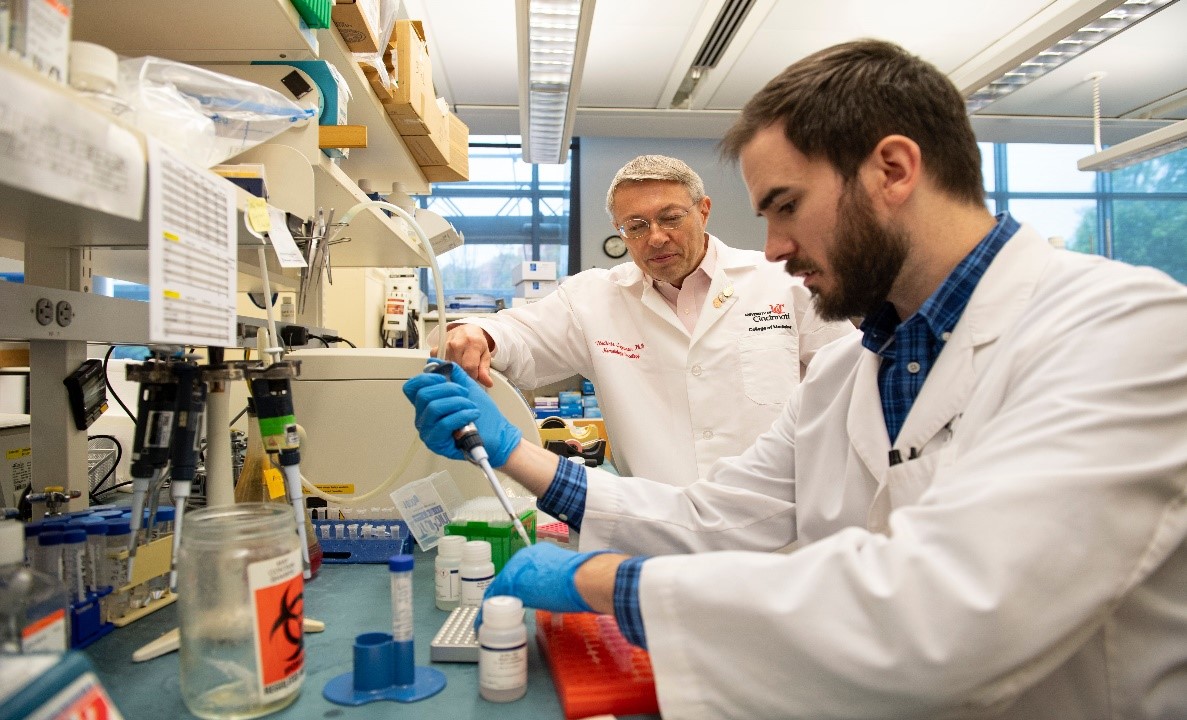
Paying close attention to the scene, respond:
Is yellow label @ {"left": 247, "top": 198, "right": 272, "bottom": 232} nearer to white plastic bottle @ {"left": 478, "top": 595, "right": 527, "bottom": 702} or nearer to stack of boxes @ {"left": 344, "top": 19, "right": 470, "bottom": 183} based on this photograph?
white plastic bottle @ {"left": 478, "top": 595, "right": 527, "bottom": 702}

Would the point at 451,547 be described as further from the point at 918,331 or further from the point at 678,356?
the point at 678,356

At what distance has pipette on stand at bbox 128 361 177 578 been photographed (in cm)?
84

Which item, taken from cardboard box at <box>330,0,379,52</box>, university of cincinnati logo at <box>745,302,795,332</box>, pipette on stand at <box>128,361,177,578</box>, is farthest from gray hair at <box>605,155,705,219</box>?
pipette on stand at <box>128,361,177,578</box>

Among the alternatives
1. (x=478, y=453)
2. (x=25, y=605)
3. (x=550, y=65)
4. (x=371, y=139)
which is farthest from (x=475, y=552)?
(x=550, y=65)

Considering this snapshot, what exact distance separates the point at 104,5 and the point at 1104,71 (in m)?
5.14

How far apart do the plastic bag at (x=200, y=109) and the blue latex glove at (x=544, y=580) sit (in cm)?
63

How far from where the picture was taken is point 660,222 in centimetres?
185

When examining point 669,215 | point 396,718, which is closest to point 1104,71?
point 669,215

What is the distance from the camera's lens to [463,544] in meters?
1.06

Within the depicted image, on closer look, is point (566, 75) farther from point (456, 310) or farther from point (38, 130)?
point (38, 130)

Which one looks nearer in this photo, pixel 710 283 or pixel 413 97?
pixel 710 283

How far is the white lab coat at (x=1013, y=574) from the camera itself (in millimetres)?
598

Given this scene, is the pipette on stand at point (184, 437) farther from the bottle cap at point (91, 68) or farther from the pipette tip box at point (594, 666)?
Result: the pipette tip box at point (594, 666)

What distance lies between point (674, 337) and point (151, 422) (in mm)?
1274
